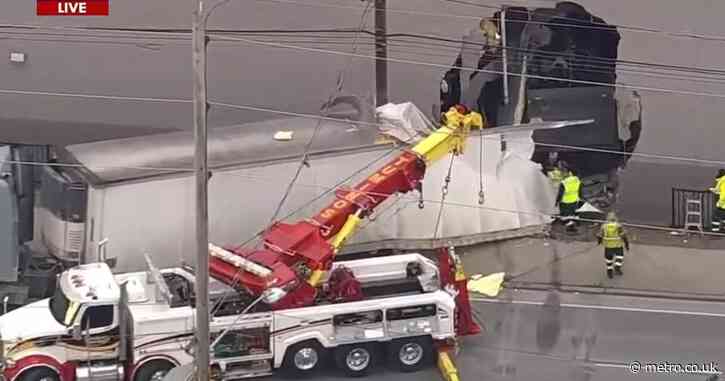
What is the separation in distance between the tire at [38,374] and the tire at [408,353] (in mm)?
3521

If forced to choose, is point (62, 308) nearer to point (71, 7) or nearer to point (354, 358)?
point (354, 358)

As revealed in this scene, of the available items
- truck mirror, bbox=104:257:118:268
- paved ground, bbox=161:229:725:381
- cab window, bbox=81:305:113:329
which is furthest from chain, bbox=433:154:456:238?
cab window, bbox=81:305:113:329

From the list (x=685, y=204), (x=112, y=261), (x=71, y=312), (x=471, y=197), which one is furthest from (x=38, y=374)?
(x=685, y=204)

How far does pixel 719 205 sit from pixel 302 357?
7.45 metres

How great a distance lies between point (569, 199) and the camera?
55.0 ft

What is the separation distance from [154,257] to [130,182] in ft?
3.20

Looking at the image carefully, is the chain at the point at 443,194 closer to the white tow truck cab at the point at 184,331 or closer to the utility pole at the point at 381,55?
the utility pole at the point at 381,55

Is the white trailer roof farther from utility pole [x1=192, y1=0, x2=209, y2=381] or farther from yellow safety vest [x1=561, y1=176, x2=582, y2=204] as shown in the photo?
utility pole [x1=192, y1=0, x2=209, y2=381]

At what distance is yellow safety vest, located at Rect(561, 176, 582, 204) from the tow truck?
361 cm

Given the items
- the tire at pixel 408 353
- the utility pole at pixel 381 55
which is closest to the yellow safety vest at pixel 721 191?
the utility pole at pixel 381 55

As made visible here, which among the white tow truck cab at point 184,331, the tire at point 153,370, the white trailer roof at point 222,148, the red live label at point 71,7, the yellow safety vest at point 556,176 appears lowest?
the tire at point 153,370

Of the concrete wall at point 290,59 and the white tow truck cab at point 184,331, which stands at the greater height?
the concrete wall at point 290,59

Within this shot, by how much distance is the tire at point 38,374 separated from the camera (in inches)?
467

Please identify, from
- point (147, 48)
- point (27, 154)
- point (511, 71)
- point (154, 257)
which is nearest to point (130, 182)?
point (154, 257)
